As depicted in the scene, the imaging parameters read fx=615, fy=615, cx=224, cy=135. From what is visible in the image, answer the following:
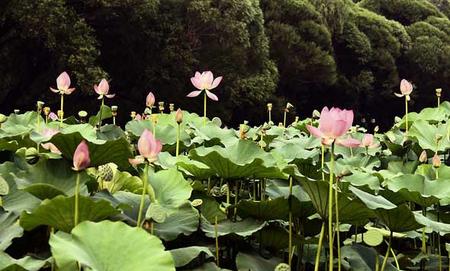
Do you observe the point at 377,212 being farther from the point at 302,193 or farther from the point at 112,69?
the point at 112,69

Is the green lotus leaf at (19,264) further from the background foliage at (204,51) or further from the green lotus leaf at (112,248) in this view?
the background foliage at (204,51)

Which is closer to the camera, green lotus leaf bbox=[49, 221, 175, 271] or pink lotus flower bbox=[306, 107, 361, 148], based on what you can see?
green lotus leaf bbox=[49, 221, 175, 271]

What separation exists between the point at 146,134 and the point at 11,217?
19cm

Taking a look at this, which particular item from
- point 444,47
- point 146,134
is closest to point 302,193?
point 146,134

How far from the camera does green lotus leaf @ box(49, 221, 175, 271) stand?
559 mm

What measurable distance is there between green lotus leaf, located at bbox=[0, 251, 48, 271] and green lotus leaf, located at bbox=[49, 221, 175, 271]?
4cm

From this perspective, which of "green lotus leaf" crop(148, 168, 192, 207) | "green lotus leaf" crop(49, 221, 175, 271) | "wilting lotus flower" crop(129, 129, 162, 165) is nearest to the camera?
"green lotus leaf" crop(49, 221, 175, 271)

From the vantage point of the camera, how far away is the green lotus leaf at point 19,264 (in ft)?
1.87

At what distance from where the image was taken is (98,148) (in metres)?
0.79

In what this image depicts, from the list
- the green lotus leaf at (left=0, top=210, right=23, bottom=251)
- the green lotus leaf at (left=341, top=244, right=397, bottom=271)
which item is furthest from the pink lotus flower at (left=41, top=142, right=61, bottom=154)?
the green lotus leaf at (left=341, top=244, right=397, bottom=271)

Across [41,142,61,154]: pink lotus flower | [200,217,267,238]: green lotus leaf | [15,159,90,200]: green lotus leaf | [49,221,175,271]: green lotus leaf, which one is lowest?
[200,217,267,238]: green lotus leaf

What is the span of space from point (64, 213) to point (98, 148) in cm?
18

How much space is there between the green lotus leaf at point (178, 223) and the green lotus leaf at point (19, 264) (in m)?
0.16

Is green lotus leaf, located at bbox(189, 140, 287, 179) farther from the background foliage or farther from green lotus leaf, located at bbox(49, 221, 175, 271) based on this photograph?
the background foliage
